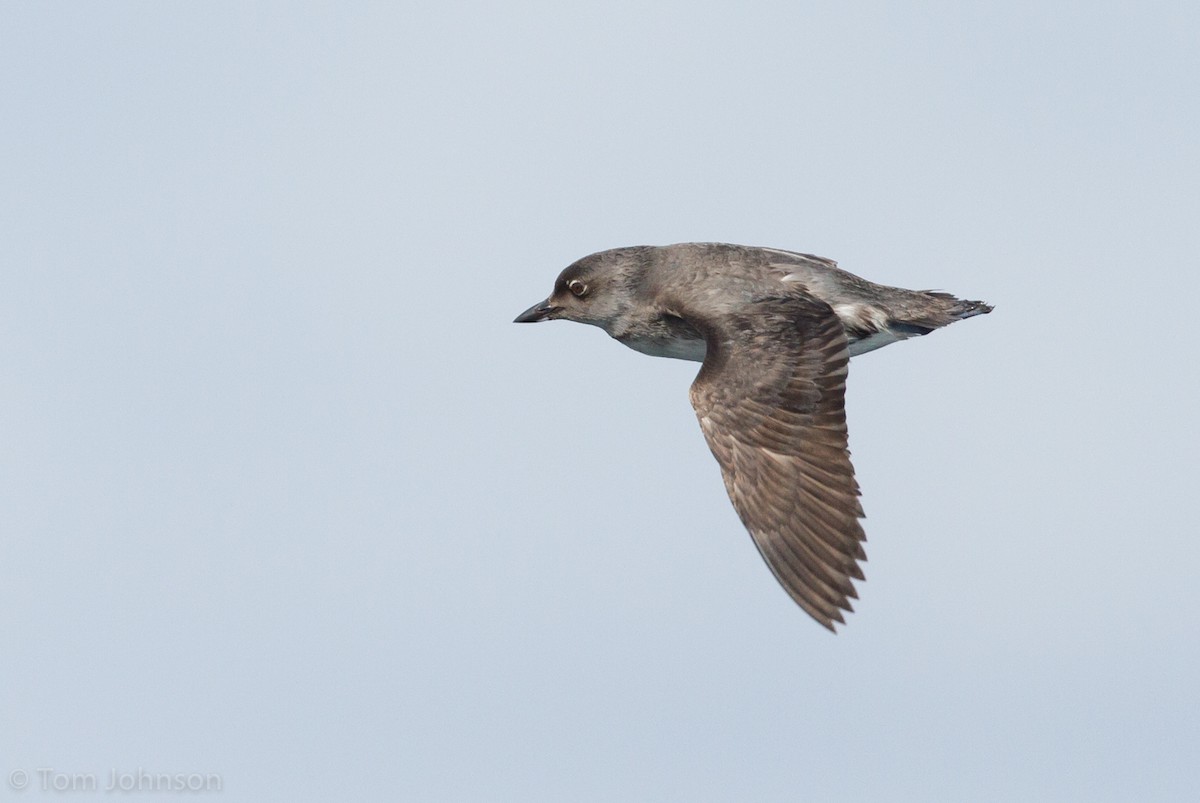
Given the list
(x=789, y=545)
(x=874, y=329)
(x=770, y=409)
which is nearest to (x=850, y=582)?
(x=789, y=545)

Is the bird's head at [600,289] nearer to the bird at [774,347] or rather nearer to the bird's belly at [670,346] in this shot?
the bird at [774,347]

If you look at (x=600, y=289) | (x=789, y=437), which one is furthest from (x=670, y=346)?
(x=789, y=437)

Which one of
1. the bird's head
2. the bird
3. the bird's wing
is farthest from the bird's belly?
the bird's wing

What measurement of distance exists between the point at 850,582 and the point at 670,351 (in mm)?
4371

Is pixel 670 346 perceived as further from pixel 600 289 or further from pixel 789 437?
pixel 789 437

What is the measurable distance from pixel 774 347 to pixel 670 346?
2.09 metres

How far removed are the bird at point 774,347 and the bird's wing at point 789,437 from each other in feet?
0.03

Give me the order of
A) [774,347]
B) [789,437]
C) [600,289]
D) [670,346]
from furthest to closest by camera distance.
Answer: [600,289], [670,346], [774,347], [789,437]

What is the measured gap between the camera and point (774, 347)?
16812mm

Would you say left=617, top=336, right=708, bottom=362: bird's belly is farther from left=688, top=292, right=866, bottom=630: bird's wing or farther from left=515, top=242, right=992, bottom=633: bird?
left=688, top=292, right=866, bottom=630: bird's wing

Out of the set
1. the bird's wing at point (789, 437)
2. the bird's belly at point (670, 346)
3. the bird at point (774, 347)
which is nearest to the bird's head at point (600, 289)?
the bird at point (774, 347)

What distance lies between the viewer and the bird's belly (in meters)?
18.5

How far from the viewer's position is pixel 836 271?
18.6 m

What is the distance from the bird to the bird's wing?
1 centimetres
